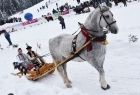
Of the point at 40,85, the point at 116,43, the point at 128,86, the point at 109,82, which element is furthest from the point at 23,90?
the point at 116,43

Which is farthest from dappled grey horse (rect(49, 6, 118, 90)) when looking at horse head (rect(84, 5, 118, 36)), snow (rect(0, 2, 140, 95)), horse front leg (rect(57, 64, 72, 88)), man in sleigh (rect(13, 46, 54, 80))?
man in sleigh (rect(13, 46, 54, 80))

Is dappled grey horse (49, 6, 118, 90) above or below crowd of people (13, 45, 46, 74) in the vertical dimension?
above

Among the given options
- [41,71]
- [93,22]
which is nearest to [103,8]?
[93,22]

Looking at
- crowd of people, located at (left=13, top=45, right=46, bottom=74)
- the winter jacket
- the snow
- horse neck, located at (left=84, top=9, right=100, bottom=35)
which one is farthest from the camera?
the winter jacket

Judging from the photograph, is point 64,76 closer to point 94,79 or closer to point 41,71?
point 94,79

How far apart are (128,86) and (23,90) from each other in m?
4.02

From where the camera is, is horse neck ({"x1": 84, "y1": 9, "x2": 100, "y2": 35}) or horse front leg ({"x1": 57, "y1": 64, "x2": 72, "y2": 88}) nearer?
horse neck ({"x1": 84, "y1": 9, "x2": 100, "y2": 35})

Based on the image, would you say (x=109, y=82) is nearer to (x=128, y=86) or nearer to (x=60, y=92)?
(x=128, y=86)

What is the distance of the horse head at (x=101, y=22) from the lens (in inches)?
359

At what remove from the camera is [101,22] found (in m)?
9.41

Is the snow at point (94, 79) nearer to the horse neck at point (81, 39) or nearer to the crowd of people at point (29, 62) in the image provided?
the crowd of people at point (29, 62)

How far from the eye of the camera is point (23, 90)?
12.5 m

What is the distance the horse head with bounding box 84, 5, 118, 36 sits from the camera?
359 inches

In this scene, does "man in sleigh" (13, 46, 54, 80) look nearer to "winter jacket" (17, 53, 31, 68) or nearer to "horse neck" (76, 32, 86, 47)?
"winter jacket" (17, 53, 31, 68)
